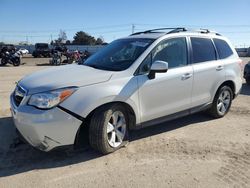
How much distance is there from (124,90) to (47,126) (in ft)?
4.15

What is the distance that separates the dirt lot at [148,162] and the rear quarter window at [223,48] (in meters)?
1.59

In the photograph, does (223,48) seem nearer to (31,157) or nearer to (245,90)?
(31,157)

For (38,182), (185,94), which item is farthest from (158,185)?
(185,94)

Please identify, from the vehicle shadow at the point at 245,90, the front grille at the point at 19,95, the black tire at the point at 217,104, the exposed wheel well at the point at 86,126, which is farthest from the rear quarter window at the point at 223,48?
the front grille at the point at 19,95

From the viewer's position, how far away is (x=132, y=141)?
5.37m

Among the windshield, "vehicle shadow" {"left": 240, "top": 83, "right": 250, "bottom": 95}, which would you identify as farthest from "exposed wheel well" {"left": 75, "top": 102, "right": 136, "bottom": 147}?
"vehicle shadow" {"left": 240, "top": 83, "right": 250, "bottom": 95}

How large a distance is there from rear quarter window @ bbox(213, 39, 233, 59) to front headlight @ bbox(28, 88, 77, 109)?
11.8ft

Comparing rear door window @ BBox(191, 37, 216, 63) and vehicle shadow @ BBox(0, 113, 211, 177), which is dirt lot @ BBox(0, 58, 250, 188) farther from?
rear door window @ BBox(191, 37, 216, 63)

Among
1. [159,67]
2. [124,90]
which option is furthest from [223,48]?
[124,90]

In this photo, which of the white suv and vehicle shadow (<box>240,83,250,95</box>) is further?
vehicle shadow (<box>240,83,250,95</box>)

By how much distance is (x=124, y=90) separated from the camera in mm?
4723

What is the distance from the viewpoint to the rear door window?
596 centimetres

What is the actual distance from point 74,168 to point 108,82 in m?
1.31

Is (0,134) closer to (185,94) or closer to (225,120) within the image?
(185,94)
